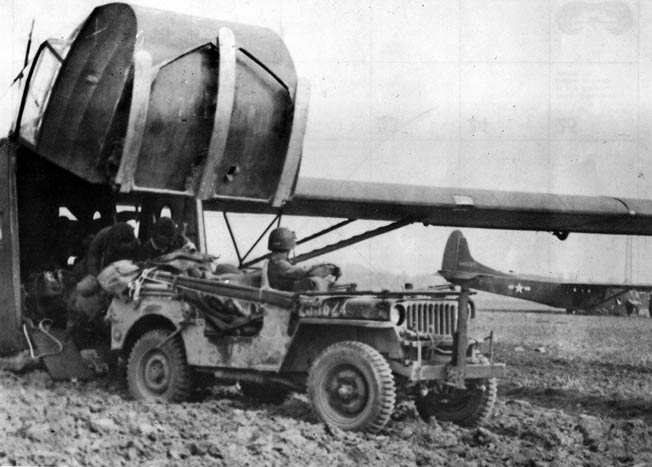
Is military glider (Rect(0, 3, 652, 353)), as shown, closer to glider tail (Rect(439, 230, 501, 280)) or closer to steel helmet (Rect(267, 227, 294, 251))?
steel helmet (Rect(267, 227, 294, 251))

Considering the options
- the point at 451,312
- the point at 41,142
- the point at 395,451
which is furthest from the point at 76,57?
the point at 395,451

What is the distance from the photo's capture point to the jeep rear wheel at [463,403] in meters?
7.98

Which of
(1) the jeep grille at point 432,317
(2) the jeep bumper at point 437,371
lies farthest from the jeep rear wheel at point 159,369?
(1) the jeep grille at point 432,317

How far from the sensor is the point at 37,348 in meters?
10.1

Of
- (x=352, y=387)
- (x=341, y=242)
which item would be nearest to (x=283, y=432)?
(x=352, y=387)

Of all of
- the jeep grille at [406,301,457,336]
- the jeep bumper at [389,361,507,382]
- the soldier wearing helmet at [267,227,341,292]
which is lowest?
the jeep bumper at [389,361,507,382]

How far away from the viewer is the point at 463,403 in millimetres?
8117

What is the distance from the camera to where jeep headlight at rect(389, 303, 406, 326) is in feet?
24.4

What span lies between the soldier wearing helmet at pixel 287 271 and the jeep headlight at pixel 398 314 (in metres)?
0.96

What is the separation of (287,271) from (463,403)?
6.65ft

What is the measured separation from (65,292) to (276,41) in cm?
382

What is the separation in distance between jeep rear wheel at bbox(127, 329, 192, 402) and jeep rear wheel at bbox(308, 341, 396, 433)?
160 cm

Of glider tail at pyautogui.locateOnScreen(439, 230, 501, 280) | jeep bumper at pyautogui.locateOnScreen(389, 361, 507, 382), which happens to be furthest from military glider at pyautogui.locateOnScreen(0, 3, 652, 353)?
glider tail at pyautogui.locateOnScreen(439, 230, 501, 280)

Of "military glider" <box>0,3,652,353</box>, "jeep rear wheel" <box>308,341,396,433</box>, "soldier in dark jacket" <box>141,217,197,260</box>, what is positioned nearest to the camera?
"jeep rear wheel" <box>308,341,396,433</box>
